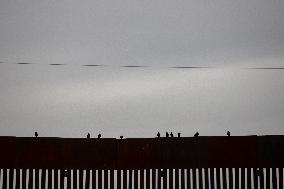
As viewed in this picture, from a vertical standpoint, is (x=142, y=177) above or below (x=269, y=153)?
below

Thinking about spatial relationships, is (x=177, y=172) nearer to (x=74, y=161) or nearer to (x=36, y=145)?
(x=74, y=161)

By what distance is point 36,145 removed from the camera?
39.1 feet

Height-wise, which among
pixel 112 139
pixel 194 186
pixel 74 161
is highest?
pixel 112 139

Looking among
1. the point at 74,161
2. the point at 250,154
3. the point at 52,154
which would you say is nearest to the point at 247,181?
the point at 250,154

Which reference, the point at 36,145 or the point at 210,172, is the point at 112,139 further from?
the point at 210,172

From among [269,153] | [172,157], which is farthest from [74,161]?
[269,153]

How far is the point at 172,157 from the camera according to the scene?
11969 millimetres

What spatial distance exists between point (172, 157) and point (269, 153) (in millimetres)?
3313

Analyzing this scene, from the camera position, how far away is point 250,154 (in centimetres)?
1203

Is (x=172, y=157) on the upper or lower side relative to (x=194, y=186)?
upper

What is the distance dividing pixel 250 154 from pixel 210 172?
4.94 ft

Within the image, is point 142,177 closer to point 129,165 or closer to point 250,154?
point 129,165

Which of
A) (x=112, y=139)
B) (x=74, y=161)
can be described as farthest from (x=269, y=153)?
(x=74, y=161)

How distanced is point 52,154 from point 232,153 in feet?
20.1
